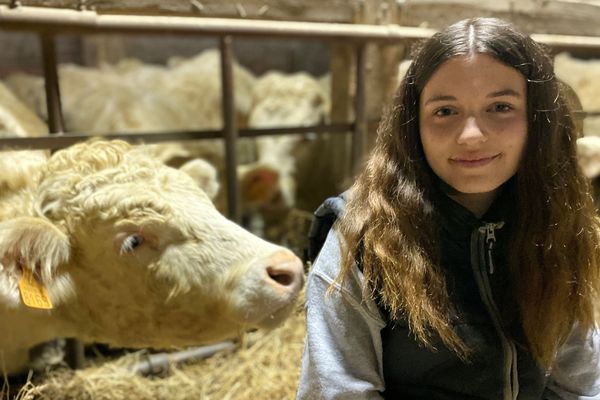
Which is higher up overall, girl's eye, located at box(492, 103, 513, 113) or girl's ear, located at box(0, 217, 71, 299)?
girl's eye, located at box(492, 103, 513, 113)

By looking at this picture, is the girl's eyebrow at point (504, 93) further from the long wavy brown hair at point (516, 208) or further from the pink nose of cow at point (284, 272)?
the pink nose of cow at point (284, 272)

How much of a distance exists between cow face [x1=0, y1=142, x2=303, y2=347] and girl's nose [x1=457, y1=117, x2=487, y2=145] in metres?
0.79

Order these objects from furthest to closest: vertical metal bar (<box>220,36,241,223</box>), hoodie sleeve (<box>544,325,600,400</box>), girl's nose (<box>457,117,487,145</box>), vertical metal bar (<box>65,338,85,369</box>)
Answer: vertical metal bar (<box>220,36,241,223</box>) → vertical metal bar (<box>65,338,85,369</box>) → hoodie sleeve (<box>544,325,600,400</box>) → girl's nose (<box>457,117,487,145</box>)

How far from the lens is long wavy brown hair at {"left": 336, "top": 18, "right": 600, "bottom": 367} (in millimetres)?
1417

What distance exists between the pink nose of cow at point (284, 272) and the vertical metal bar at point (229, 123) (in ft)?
3.19

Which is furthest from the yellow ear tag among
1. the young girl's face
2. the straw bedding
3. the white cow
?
the young girl's face

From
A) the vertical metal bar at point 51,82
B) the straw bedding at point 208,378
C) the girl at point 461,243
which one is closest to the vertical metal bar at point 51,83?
the vertical metal bar at point 51,82

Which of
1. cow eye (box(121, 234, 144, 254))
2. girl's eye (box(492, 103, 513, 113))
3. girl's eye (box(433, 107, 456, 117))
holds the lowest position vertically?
cow eye (box(121, 234, 144, 254))

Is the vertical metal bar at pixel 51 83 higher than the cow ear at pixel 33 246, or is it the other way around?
the vertical metal bar at pixel 51 83

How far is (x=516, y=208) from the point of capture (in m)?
1.55

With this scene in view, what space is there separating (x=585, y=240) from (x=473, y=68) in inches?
23.1

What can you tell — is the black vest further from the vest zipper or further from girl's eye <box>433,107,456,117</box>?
girl's eye <box>433,107,456,117</box>

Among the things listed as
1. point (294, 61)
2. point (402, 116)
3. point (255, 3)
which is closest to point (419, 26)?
point (255, 3)

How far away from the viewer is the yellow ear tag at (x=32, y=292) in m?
1.81
